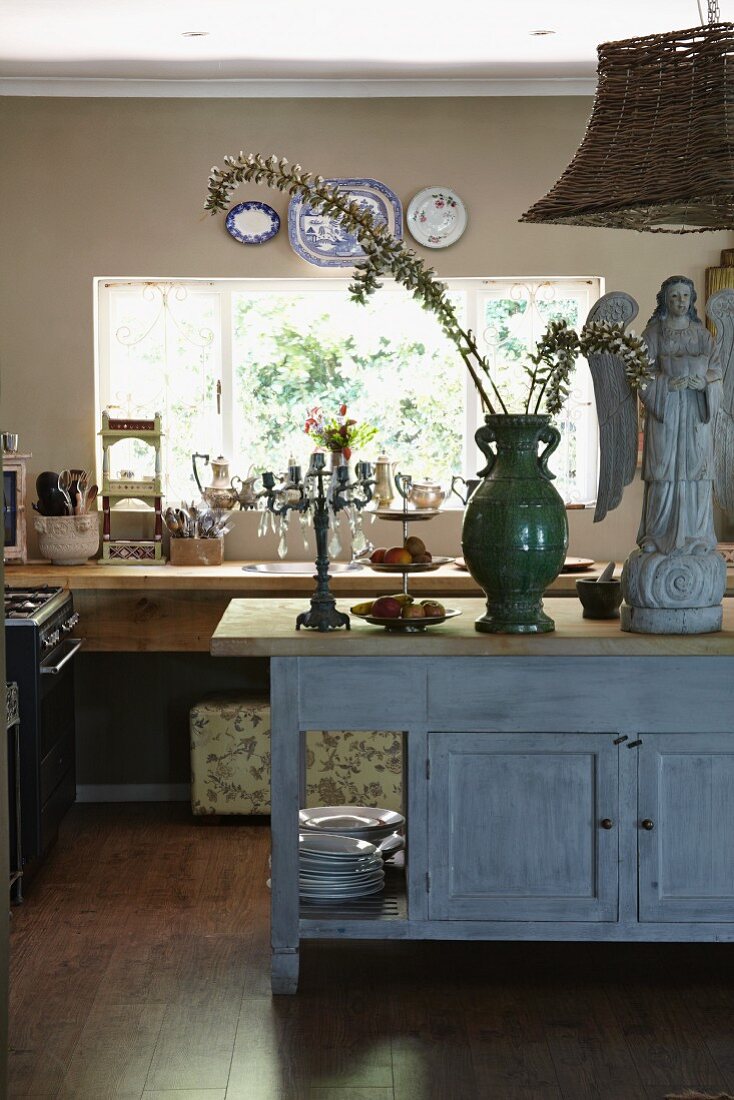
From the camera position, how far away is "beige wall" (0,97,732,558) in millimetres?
5316

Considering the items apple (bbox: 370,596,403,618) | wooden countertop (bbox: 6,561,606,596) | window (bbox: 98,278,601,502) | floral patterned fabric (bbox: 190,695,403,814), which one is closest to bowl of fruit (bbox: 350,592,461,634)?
apple (bbox: 370,596,403,618)

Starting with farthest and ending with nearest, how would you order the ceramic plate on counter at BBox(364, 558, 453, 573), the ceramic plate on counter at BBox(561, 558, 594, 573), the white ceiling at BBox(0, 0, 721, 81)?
the ceramic plate on counter at BBox(561, 558, 594, 573), the white ceiling at BBox(0, 0, 721, 81), the ceramic plate on counter at BBox(364, 558, 453, 573)

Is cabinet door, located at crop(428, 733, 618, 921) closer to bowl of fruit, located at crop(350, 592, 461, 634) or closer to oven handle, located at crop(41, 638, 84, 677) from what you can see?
bowl of fruit, located at crop(350, 592, 461, 634)

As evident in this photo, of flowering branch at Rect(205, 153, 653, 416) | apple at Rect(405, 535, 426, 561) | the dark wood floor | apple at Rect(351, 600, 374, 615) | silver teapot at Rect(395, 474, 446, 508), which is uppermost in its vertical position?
flowering branch at Rect(205, 153, 653, 416)

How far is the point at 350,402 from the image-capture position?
5.64 meters

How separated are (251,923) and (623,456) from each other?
1.77 metres

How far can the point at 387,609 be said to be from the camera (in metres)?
3.25

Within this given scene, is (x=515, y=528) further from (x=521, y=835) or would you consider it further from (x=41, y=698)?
(x=41, y=698)

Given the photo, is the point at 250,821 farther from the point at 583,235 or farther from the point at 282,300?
the point at 583,235

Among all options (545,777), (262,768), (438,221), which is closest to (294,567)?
(262,768)

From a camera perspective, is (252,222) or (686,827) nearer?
(686,827)

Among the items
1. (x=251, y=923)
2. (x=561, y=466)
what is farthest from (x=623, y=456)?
(x=561, y=466)

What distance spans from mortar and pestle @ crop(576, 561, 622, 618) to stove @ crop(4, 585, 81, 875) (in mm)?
1772

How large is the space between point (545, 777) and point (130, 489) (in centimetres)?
267
